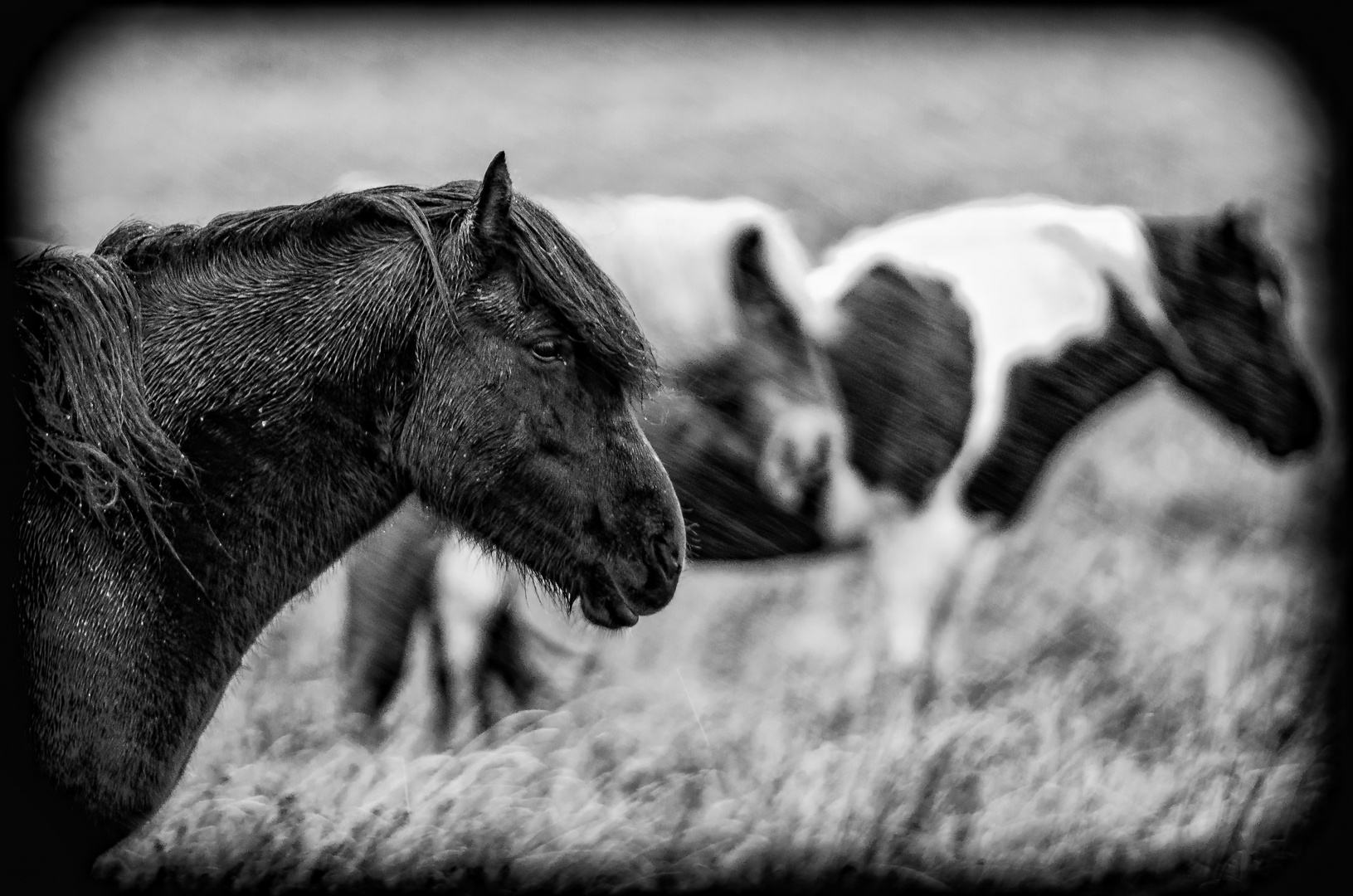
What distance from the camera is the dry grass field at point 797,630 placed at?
96.6 inches

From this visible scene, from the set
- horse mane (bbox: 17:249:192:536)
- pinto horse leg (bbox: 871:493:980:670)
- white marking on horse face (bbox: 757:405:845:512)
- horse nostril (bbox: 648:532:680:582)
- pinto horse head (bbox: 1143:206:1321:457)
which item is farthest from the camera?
pinto horse head (bbox: 1143:206:1321:457)

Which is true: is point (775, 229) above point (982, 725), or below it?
above

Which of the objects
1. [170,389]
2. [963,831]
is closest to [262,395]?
[170,389]

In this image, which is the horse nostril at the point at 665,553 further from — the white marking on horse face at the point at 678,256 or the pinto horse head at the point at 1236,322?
the pinto horse head at the point at 1236,322

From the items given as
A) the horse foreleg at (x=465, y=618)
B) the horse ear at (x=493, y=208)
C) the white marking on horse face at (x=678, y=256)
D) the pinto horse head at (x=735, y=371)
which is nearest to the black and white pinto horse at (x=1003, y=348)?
the pinto horse head at (x=735, y=371)

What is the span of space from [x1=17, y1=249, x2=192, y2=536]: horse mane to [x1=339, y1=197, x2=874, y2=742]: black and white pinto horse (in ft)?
3.98

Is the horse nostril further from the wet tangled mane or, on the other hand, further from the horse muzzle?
the wet tangled mane

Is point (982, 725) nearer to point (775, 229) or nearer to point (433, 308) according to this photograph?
point (775, 229)

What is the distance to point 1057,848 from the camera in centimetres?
254

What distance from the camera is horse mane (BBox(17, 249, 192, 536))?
1575 mm

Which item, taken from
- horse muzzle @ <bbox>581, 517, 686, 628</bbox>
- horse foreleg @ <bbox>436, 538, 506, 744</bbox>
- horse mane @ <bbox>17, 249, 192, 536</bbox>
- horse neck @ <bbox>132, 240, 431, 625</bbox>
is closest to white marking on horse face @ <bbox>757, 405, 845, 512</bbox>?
horse foreleg @ <bbox>436, 538, 506, 744</bbox>

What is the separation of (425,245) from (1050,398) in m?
2.18

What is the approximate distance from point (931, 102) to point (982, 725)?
1.64m

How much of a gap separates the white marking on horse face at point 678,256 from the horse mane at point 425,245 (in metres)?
1.04
